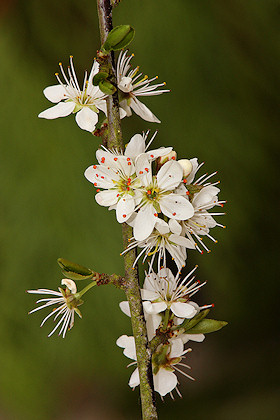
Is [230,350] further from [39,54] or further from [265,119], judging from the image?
[39,54]

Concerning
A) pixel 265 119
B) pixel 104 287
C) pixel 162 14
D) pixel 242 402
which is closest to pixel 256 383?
pixel 242 402

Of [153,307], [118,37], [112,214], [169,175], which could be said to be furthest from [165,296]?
[112,214]

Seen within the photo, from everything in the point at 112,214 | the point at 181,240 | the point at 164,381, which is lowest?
the point at 164,381

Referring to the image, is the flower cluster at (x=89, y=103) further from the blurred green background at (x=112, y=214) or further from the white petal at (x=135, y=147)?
the blurred green background at (x=112, y=214)

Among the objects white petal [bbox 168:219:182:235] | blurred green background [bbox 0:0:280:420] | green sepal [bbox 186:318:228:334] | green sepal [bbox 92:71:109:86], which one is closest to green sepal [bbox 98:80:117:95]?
green sepal [bbox 92:71:109:86]

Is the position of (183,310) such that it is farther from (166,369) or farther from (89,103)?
(89,103)

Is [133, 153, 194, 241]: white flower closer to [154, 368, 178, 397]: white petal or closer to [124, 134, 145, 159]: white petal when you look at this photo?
[124, 134, 145, 159]: white petal

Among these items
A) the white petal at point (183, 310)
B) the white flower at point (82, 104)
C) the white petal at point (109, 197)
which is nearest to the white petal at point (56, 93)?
the white flower at point (82, 104)
